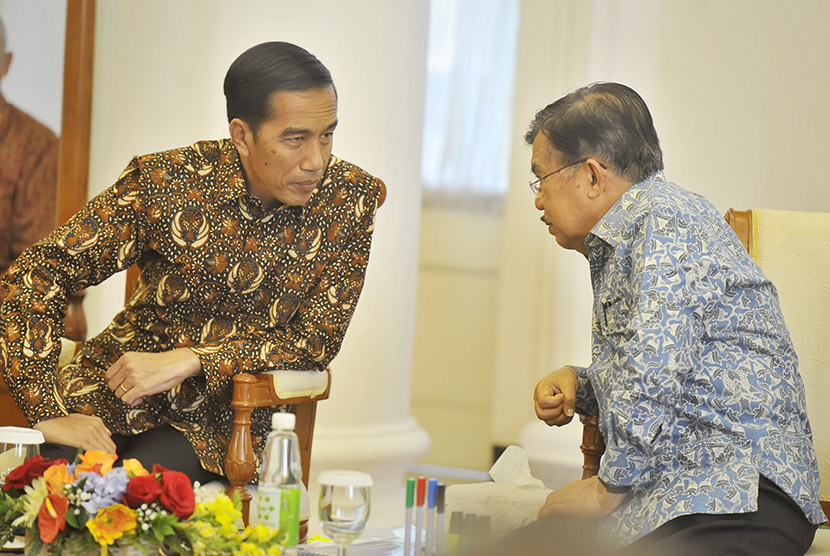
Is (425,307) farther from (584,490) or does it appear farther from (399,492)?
(584,490)

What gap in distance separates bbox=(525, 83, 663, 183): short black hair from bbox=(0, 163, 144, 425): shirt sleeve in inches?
40.0

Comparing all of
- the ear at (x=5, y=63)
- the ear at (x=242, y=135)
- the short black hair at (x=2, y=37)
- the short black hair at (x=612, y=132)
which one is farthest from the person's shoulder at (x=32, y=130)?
the short black hair at (x=612, y=132)

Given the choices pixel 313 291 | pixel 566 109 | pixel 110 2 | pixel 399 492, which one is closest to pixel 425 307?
pixel 399 492

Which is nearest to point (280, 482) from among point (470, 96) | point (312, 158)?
point (312, 158)

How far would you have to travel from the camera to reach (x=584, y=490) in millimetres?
1752

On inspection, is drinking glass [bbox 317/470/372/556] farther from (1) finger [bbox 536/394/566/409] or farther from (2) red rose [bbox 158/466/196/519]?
(1) finger [bbox 536/394/566/409]

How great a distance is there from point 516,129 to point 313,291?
2.08m

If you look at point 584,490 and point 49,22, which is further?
point 49,22

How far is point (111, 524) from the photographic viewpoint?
135 centimetres

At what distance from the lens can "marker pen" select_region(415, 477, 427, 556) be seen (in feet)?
4.83

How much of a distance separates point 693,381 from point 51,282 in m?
1.41

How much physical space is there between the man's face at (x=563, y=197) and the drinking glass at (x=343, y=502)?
0.73 m

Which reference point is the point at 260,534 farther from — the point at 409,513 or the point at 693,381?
the point at 693,381

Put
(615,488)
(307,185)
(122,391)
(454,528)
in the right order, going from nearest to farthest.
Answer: (454,528)
(615,488)
(122,391)
(307,185)
